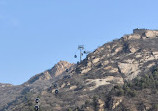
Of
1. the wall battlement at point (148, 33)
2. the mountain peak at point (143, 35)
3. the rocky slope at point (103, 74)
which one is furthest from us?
the wall battlement at point (148, 33)

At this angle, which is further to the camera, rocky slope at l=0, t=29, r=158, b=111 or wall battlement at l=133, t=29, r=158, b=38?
wall battlement at l=133, t=29, r=158, b=38

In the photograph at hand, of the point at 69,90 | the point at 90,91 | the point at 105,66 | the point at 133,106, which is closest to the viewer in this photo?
the point at 133,106

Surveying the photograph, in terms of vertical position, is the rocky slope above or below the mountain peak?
below

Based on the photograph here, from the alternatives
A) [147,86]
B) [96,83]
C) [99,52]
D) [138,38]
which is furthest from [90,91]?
[138,38]

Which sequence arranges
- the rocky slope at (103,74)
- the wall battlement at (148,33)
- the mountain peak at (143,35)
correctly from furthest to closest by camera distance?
the wall battlement at (148,33)
the mountain peak at (143,35)
the rocky slope at (103,74)

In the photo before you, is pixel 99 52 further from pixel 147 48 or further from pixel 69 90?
pixel 69 90

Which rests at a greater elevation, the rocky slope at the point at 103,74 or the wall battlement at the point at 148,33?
the wall battlement at the point at 148,33

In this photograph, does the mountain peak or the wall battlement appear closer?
the mountain peak

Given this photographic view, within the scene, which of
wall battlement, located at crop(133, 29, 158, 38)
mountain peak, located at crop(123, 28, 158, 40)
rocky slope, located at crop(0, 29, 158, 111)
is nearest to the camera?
rocky slope, located at crop(0, 29, 158, 111)

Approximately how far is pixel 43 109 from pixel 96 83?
26710mm

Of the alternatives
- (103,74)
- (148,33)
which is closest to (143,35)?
(148,33)

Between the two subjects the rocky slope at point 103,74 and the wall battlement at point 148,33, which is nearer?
the rocky slope at point 103,74

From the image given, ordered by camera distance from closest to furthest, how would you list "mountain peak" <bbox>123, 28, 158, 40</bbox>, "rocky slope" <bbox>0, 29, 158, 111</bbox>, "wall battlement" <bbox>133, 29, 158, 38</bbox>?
1. "rocky slope" <bbox>0, 29, 158, 111</bbox>
2. "mountain peak" <bbox>123, 28, 158, 40</bbox>
3. "wall battlement" <bbox>133, 29, 158, 38</bbox>

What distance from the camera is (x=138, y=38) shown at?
151 metres
